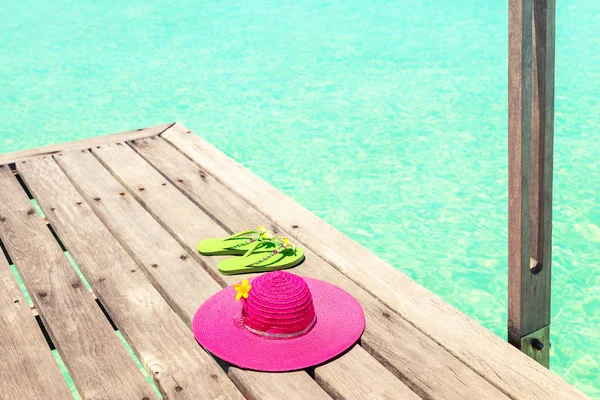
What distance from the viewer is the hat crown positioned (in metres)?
2.09

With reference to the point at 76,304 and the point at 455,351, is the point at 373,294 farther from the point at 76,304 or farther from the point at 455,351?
the point at 76,304

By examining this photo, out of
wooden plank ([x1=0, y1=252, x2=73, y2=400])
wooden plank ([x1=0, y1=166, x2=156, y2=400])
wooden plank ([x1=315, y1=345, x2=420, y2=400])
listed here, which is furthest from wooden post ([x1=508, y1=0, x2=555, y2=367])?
wooden plank ([x1=0, y1=252, x2=73, y2=400])

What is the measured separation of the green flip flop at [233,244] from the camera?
2596 mm

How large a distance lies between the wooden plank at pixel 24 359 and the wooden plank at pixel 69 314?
0.04 m

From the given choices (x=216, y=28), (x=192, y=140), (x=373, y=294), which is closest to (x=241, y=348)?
(x=373, y=294)

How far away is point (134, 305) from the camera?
232cm

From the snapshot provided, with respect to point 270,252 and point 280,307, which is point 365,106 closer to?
point 270,252

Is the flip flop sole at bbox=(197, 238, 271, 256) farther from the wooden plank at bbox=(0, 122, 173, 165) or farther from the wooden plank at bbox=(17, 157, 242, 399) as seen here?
the wooden plank at bbox=(0, 122, 173, 165)

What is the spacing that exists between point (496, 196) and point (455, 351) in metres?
3.01

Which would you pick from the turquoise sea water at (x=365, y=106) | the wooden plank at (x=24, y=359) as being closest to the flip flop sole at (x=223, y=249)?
the wooden plank at (x=24, y=359)

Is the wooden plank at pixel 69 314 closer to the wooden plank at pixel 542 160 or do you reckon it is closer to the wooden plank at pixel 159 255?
the wooden plank at pixel 159 255

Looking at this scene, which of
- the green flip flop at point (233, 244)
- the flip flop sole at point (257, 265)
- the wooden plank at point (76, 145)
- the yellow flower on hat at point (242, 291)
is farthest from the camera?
the wooden plank at point (76, 145)

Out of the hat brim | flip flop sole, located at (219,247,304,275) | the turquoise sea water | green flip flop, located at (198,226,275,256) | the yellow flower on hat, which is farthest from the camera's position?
the turquoise sea water

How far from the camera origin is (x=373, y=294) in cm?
236
